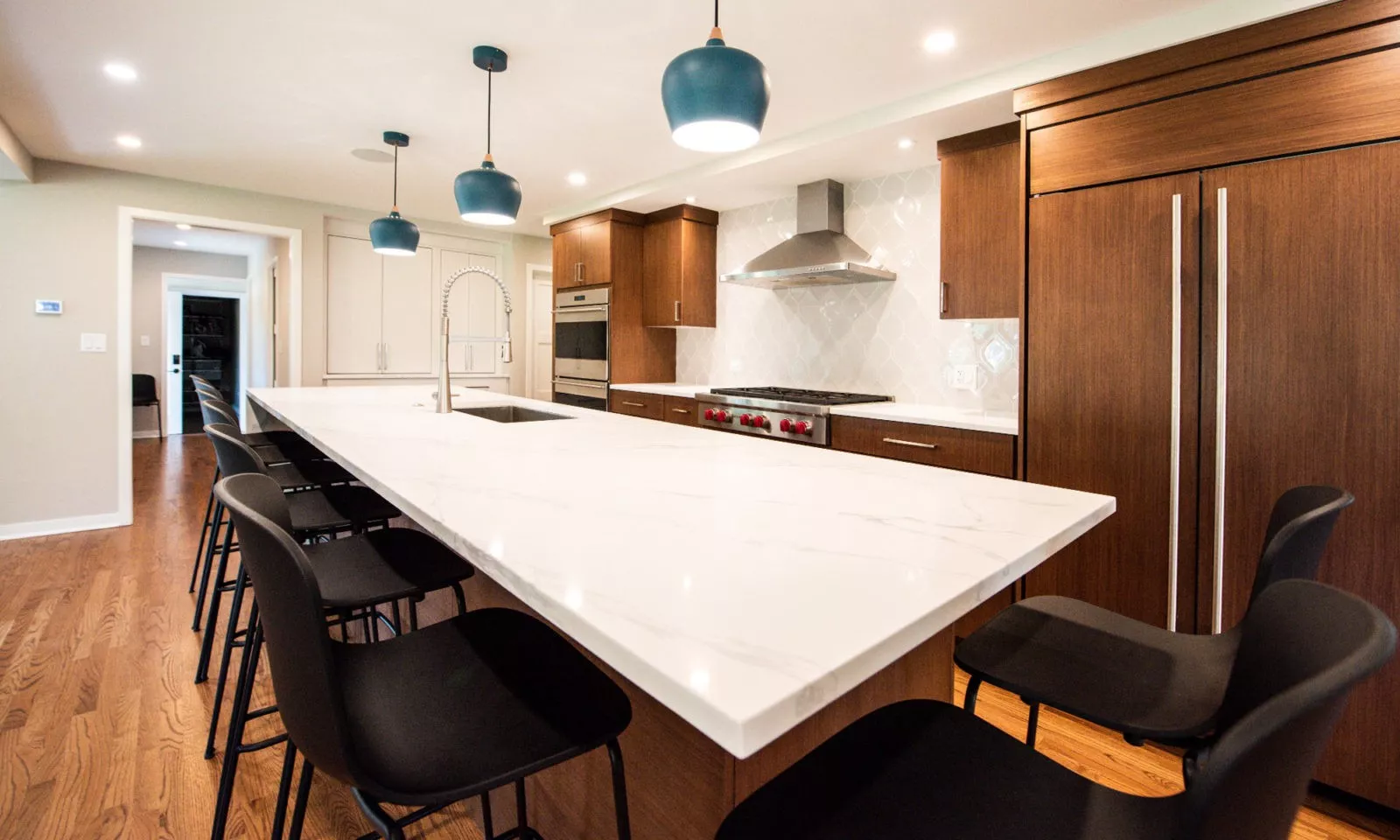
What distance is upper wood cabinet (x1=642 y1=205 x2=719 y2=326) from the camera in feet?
14.4

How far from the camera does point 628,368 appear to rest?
4.68 meters

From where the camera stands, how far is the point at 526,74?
8.68 feet

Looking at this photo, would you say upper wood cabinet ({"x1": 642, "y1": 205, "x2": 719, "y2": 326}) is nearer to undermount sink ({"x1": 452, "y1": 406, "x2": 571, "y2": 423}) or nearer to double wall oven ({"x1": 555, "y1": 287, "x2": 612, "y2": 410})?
double wall oven ({"x1": 555, "y1": 287, "x2": 612, "y2": 410})

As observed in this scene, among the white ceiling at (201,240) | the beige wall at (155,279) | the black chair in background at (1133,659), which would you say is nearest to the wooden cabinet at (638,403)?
the black chair in background at (1133,659)

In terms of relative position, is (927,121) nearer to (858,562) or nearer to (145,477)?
(858,562)

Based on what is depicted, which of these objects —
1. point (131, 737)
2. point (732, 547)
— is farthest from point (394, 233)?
point (732, 547)

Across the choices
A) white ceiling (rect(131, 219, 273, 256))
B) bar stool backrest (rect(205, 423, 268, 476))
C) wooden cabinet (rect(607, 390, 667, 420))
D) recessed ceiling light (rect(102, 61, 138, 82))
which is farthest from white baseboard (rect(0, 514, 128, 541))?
bar stool backrest (rect(205, 423, 268, 476))

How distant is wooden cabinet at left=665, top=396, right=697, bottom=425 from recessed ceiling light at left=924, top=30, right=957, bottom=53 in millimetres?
2167

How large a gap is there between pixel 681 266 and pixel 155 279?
274 inches

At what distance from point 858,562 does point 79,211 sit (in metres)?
5.35

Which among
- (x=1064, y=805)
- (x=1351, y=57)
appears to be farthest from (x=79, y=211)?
(x=1351, y=57)

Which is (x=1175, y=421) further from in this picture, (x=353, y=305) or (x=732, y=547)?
(x=353, y=305)

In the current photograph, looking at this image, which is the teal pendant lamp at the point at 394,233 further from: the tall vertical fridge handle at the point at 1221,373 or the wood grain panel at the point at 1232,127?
the tall vertical fridge handle at the point at 1221,373

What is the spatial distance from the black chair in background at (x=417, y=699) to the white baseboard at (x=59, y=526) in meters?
4.45
